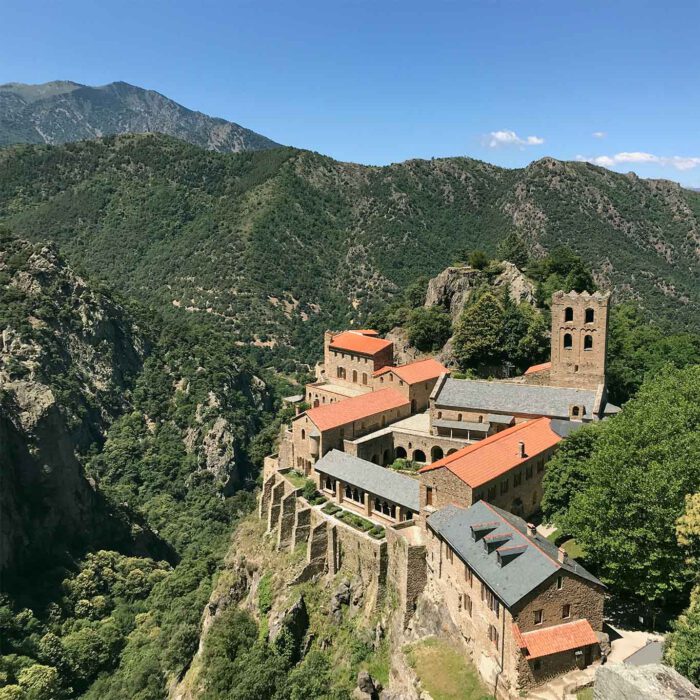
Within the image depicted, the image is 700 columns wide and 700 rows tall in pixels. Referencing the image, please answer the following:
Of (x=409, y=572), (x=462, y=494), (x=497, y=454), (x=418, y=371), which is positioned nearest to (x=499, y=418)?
(x=497, y=454)

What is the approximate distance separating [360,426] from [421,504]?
1524cm

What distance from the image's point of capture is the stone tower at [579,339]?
179 ft

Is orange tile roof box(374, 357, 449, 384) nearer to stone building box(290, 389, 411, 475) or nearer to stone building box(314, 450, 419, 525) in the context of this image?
stone building box(290, 389, 411, 475)

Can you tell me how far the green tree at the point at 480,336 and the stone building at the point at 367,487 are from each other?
23.6 metres

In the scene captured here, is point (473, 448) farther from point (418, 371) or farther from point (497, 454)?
point (418, 371)

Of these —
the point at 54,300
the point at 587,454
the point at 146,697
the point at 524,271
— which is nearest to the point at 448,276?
the point at 524,271

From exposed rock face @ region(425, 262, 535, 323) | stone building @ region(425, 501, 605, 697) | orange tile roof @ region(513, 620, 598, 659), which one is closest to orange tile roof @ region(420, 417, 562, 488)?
stone building @ region(425, 501, 605, 697)

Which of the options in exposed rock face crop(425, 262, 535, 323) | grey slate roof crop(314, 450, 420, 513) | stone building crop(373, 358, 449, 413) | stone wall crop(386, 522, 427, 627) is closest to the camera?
stone wall crop(386, 522, 427, 627)

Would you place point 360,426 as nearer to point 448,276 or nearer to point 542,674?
point 542,674

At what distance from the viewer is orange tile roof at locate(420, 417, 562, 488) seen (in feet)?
132

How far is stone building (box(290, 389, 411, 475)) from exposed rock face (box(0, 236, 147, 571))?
51.0 meters

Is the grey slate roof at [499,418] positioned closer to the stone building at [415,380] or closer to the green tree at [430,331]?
the stone building at [415,380]

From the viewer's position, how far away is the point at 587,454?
41.5 m

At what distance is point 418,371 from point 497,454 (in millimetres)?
21389
